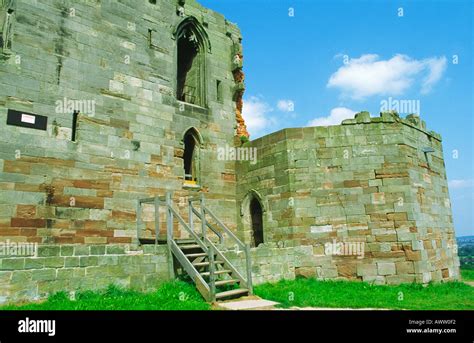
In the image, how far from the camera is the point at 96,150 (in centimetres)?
1036

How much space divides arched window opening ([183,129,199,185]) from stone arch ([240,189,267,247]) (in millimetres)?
1962

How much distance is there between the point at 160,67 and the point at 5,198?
638cm

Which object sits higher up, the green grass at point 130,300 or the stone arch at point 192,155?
the stone arch at point 192,155

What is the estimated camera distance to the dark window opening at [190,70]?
14043mm

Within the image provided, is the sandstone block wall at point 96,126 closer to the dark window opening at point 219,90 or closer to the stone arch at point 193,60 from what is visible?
the stone arch at point 193,60

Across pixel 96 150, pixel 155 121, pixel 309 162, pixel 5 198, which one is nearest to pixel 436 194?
pixel 309 162

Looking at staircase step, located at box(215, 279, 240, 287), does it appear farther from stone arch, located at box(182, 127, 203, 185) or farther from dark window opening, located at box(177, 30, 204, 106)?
dark window opening, located at box(177, 30, 204, 106)

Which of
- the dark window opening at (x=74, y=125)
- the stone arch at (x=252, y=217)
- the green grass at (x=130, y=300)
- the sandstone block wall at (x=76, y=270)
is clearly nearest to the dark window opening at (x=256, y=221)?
the stone arch at (x=252, y=217)

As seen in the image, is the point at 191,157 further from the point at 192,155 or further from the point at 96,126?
the point at 96,126

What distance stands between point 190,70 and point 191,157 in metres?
3.76

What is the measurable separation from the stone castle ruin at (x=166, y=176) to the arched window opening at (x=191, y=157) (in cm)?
6

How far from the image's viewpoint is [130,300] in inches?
268

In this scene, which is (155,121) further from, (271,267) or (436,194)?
(436,194)
